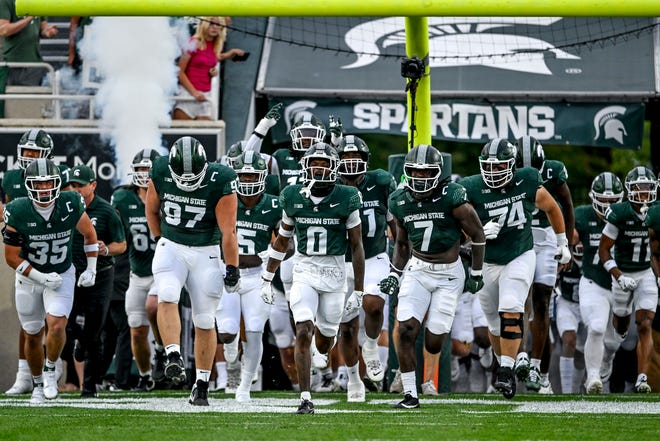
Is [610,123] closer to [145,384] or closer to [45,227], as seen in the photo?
[145,384]

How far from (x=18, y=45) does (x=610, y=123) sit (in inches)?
244

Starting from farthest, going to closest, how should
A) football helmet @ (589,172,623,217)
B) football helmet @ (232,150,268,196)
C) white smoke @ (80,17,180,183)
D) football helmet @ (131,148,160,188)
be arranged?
white smoke @ (80,17,180,183) < football helmet @ (589,172,623,217) < football helmet @ (131,148,160,188) < football helmet @ (232,150,268,196)

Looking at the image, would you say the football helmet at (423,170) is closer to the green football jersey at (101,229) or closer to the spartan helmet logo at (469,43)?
the green football jersey at (101,229)

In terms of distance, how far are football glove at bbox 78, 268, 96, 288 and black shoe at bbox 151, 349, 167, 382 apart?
1.63 m

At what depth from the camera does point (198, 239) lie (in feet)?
30.7

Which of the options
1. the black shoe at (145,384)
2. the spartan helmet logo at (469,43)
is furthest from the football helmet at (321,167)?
the spartan helmet logo at (469,43)

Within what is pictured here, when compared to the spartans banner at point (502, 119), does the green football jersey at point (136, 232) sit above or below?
below

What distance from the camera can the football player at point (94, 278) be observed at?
10531 millimetres

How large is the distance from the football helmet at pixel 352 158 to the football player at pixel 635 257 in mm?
2422

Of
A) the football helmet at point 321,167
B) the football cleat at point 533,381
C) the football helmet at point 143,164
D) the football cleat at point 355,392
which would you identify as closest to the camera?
the football helmet at point 321,167

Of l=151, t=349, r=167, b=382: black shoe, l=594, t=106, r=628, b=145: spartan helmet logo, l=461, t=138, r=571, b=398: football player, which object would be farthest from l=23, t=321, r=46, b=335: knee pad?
l=594, t=106, r=628, b=145: spartan helmet logo

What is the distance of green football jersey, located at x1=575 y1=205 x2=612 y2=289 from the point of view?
40.1ft

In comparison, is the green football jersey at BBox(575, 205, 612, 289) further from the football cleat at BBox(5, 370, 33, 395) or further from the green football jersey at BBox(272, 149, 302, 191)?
the football cleat at BBox(5, 370, 33, 395)

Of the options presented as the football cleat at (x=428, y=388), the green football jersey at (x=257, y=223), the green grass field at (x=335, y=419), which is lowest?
the green grass field at (x=335, y=419)
